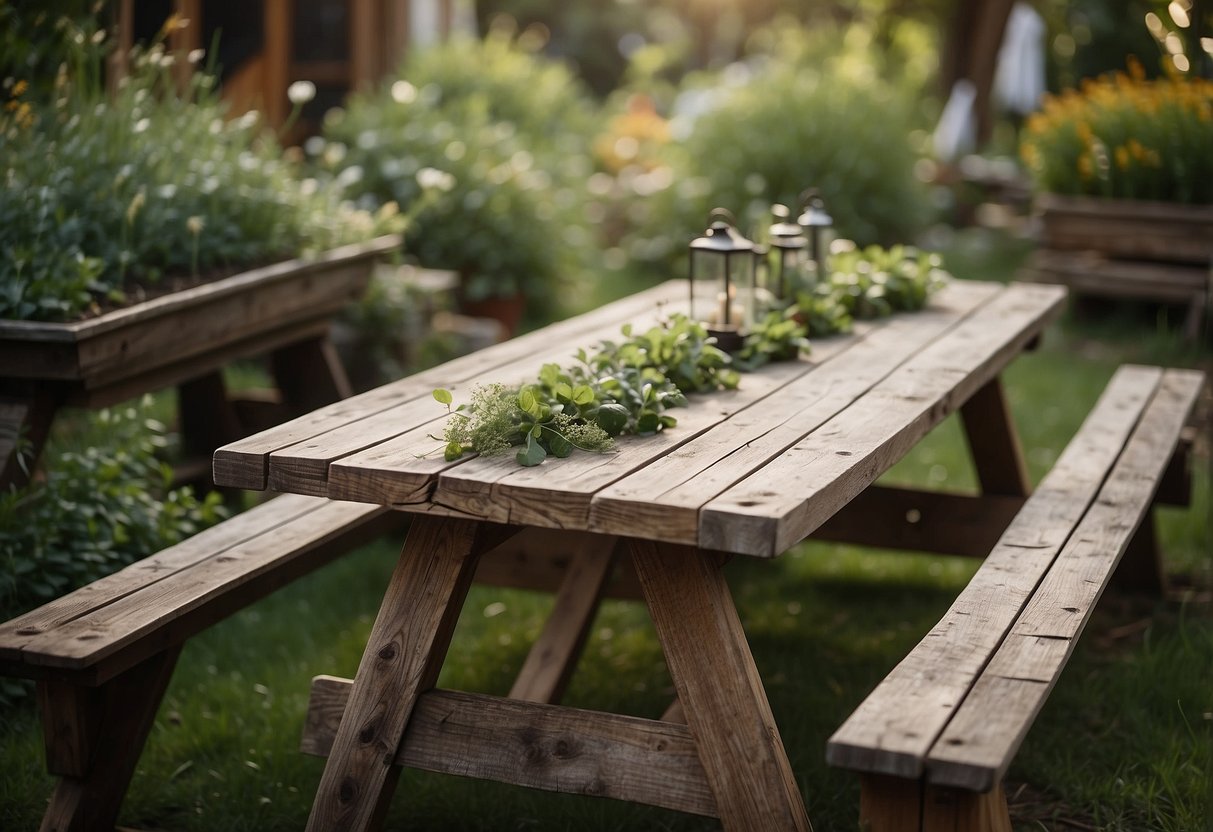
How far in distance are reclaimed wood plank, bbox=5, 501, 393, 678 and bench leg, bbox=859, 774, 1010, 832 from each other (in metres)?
1.27

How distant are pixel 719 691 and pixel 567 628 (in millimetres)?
977

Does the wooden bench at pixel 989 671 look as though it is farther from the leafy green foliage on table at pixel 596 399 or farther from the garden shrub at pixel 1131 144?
the garden shrub at pixel 1131 144

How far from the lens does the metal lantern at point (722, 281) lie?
2.99m

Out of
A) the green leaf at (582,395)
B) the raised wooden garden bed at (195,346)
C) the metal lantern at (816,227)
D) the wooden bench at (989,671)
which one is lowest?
the wooden bench at (989,671)

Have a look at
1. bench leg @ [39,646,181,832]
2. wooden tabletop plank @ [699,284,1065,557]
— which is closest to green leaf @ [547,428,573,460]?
wooden tabletop plank @ [699,284,1065,557]

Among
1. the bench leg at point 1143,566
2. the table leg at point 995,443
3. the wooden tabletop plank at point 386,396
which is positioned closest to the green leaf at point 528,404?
the wooden tabletop plank at point 386,396

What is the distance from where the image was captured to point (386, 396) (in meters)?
2.79

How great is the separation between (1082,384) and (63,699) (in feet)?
16.8

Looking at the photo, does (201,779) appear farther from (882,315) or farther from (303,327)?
(882,315)

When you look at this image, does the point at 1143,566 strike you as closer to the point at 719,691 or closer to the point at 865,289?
the point at 865,289

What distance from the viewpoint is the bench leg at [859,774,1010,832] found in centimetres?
189

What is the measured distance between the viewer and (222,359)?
3795 millimetres

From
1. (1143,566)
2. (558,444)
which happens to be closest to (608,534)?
(558,444)

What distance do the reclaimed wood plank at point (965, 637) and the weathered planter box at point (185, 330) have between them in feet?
6.79
